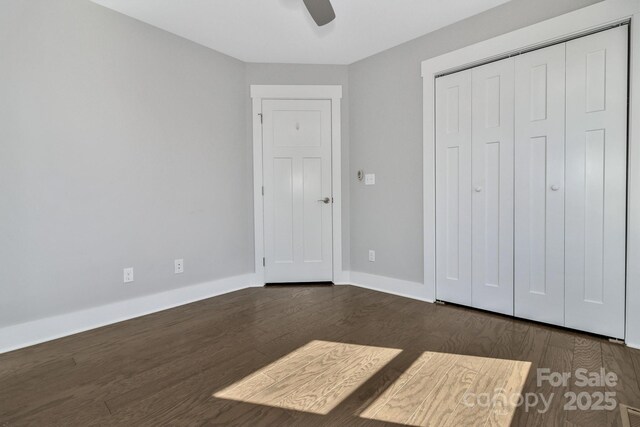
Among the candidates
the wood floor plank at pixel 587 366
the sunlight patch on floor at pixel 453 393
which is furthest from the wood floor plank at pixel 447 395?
the wood floor plank at pixel 587 366

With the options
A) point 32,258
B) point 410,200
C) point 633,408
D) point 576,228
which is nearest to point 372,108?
point 410,200

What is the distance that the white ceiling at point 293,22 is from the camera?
2.46m

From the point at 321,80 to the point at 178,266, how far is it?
8.04ft

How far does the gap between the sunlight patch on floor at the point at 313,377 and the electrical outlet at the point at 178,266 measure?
155cm

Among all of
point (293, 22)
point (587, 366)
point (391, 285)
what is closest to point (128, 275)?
point (391, 285)

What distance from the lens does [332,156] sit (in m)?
3.59

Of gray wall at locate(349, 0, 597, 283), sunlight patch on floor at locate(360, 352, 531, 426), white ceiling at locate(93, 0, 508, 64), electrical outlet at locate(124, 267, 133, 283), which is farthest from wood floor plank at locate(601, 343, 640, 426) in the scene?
electrical outlet at locate(124, 267, 133, 283)

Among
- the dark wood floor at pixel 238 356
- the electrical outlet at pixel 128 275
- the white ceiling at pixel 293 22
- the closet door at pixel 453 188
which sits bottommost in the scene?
the dark wood floor at pixel 238 356

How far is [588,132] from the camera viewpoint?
2.15 m

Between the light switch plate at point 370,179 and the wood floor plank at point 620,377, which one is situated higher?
the light switch plate at point 370,179

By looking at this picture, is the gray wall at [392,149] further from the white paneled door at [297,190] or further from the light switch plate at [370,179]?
the white paneled door at [297,190]

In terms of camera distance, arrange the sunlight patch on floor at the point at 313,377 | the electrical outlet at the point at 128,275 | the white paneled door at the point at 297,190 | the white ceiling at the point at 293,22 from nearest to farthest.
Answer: the sunlight patch on floor at the point at 313,377
the white ceiling at the point at 293,22
the electrical outlet at the point at 128,275
the white paneled door at the point at 297,190

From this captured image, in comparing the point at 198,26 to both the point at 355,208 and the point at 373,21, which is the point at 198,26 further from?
the point at 355,208

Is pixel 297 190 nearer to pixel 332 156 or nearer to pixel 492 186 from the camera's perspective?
pixel 332 156
